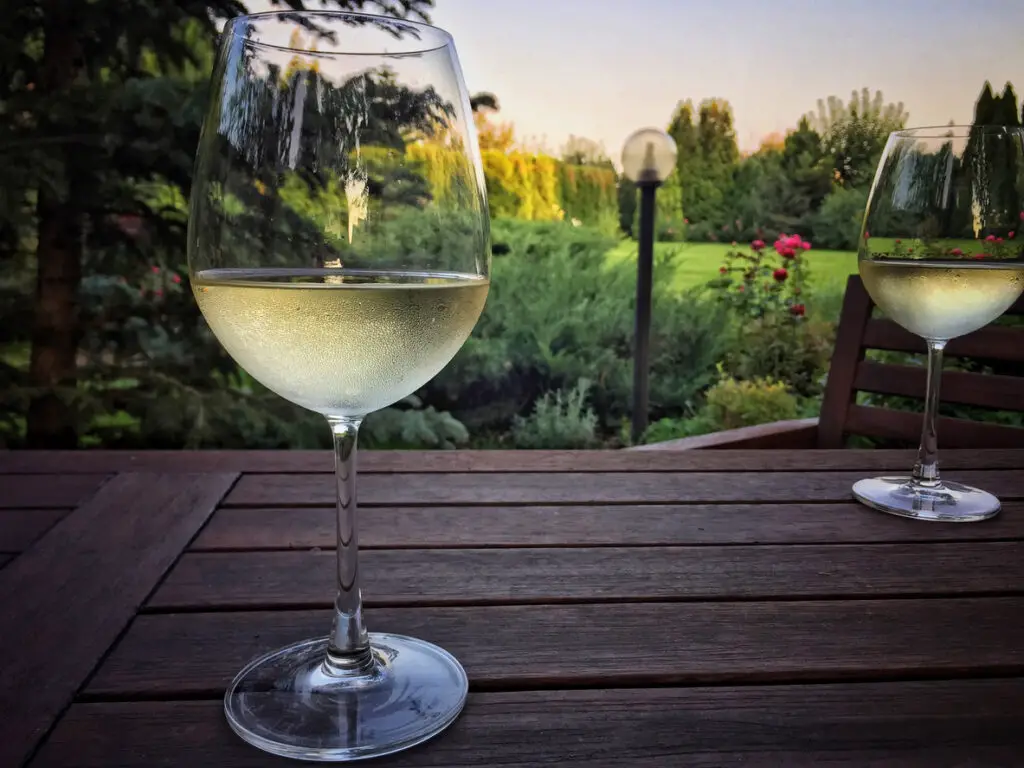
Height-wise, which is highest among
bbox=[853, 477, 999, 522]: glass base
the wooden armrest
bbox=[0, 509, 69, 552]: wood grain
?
bbox=[853, 477, 999, 522]: glass base

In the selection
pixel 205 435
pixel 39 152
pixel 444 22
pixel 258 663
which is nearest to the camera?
pixel 258 663

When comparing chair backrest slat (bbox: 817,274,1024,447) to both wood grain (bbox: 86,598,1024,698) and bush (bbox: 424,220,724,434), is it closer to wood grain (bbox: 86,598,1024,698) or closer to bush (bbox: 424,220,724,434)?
wood grain (bbox: 86,598,1024,698)

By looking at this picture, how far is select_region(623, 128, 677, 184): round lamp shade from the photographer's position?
14.0 ft

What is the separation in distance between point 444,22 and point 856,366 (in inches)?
129

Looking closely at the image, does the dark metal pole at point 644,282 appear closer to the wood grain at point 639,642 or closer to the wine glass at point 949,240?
the wine glass at point 949,240

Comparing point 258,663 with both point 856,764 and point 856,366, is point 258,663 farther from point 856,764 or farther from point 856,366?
point 856,366

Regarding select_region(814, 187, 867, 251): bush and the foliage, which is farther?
select_region(814, 187, 867, 251): bush

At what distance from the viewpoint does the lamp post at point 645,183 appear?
4.29 m

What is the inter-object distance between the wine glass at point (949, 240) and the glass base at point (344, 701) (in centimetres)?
71

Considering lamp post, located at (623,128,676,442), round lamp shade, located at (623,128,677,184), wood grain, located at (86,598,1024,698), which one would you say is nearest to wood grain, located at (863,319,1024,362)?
wood grain, located at (86,598,1024,698)

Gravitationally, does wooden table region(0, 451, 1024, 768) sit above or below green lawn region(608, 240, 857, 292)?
below

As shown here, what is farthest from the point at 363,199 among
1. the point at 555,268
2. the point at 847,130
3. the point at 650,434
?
the point at 847,130

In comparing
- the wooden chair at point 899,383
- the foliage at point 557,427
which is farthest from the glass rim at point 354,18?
the foliage at point 557,427

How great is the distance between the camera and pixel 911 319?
1.18 m
